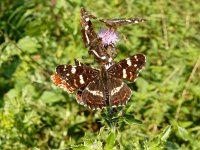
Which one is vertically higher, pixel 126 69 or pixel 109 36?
pixel 109 36

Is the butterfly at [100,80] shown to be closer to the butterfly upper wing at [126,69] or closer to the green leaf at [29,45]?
the butterfly upper wing at [126,69]

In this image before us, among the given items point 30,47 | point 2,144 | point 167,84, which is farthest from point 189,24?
point 2,144

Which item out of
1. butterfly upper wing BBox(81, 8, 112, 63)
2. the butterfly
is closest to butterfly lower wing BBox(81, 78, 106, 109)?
the butterfly

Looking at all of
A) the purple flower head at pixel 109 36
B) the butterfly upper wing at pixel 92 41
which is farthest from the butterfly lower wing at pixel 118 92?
the purple flower head at pixel 109 36

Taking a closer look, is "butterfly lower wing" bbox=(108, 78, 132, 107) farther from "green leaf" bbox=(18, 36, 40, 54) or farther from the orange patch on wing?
"green leaf" bbox=(18, 36, 40, 54)

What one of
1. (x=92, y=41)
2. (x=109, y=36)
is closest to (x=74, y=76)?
(x=92, y=41)

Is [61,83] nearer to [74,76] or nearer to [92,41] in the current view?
[74,76]
